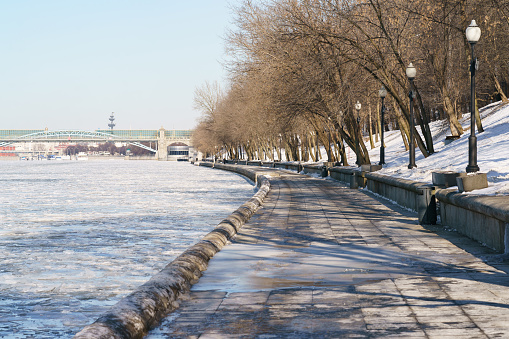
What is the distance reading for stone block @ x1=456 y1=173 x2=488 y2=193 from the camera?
1307cm

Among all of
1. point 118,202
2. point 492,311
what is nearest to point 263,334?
point 492,311

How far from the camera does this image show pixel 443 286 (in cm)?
780

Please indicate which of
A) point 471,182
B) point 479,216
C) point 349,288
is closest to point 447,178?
point 471,182

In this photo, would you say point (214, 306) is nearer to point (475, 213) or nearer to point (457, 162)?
point (475, 213)

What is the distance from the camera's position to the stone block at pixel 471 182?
13071 mm

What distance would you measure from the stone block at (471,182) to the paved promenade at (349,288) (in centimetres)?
100

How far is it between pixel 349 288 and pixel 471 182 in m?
6.41

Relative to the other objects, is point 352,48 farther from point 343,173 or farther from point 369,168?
point 343,173

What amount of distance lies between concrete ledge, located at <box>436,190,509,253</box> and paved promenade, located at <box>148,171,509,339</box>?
258 millimetres

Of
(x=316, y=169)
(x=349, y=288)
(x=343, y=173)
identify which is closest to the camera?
(x=349, y=288)

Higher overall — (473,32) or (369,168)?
(473,32)

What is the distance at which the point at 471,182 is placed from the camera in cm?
1314

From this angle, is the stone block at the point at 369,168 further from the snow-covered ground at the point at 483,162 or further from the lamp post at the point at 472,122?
the lamp post at the point at 472,122

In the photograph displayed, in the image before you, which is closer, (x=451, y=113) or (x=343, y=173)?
(x=451, y=113)
